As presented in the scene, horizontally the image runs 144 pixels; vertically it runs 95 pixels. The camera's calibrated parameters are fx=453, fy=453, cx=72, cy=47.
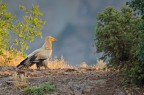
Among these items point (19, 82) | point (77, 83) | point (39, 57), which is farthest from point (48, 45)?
point (77, 83)

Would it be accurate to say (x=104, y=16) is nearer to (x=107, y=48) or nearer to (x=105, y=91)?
(x=107, y=48)

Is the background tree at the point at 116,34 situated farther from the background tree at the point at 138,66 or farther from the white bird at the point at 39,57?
the white bird at the point at 39,57

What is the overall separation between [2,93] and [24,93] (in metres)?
0.58

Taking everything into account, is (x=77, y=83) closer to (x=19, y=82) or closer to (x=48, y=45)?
(x=19, y=82)

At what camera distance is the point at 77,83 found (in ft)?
39.3

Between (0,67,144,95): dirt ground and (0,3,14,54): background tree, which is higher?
(0,3,14,54): background tree

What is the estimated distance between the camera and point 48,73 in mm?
14023

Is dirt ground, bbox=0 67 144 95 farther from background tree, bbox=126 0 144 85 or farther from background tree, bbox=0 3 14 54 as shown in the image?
background tree, bbox=0 3 14 54

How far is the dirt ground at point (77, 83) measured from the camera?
444 inches

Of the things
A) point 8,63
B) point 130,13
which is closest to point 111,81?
point 130,13

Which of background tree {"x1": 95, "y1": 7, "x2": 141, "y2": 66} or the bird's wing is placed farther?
the bird's wing

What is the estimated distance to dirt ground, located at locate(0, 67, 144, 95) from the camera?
11.3 meters

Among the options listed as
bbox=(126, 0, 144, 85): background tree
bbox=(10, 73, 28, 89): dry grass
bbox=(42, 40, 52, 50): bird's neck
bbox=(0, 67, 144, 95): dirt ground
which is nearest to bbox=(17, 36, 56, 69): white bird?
bbox=(42, 40, 52, 50): bird's neck

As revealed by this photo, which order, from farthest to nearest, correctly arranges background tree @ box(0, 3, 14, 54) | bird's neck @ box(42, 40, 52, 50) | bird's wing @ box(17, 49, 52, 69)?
background tree @ box(0, 3, 14, 54) < bird's neck @ box(42, 40, 52, 50) < bird's wing @ box(17, 49, 52, 69)
